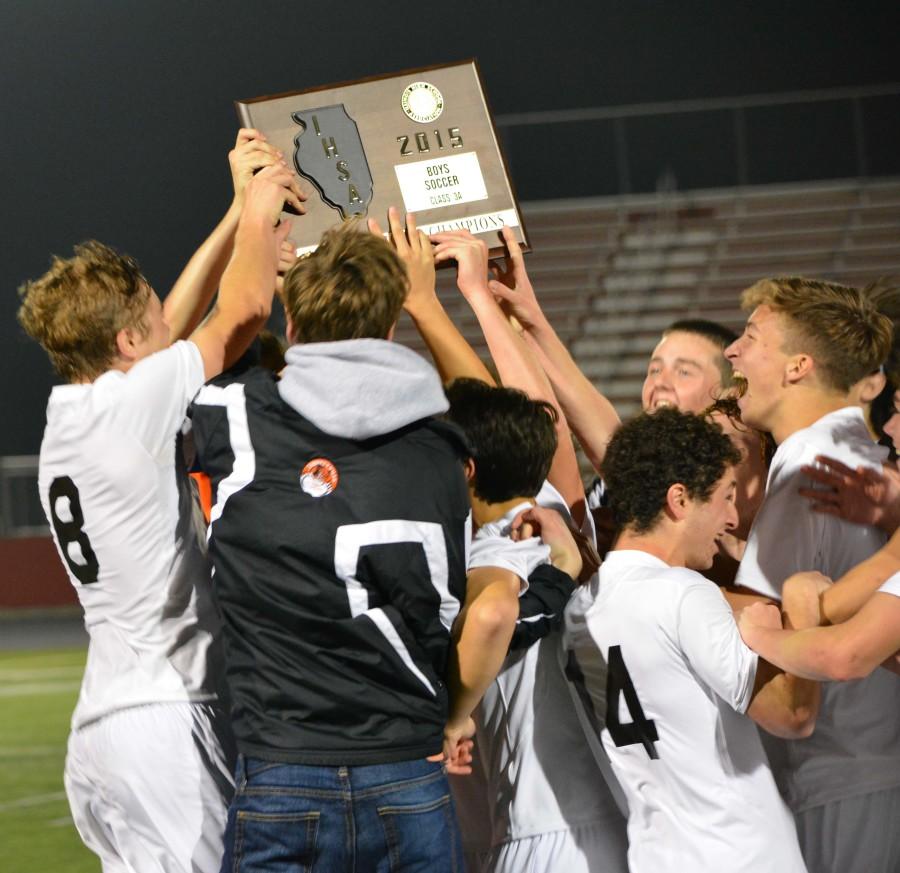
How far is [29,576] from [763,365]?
13976 millimetres

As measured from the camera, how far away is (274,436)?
Result: 2146 mm

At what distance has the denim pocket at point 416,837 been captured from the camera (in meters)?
2.11

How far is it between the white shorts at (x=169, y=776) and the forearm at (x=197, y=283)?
35.4 inches

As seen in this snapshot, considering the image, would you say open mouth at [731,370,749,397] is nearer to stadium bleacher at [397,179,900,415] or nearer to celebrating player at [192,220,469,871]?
celebrating player at [192,220,469,871]

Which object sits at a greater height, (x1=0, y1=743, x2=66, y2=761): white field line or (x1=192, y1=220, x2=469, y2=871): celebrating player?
(x1=192, y1=220, x2=469, y2=871): celebrating player

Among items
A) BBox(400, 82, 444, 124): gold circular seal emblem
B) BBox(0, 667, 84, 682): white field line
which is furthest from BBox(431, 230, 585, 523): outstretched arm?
BBox(0, 667, 84, 682): white field line

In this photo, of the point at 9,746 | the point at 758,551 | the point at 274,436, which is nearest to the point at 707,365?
the point at 758,551

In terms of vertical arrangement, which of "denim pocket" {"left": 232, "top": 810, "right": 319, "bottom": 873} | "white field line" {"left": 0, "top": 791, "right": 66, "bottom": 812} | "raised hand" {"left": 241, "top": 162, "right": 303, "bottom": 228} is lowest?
"white field line" {"left": 0, "top": 791, "right": 66, "bottom": 812}

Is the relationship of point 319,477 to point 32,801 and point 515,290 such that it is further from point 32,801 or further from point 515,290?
point 32,801

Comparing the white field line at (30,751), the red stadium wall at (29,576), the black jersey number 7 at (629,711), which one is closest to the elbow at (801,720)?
the black jersey number 7 at (629,711)

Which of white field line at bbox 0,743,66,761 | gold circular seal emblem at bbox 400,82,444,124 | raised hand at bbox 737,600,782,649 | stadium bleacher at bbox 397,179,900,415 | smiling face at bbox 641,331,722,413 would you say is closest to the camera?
raised hand at bbox 737,600,782,649

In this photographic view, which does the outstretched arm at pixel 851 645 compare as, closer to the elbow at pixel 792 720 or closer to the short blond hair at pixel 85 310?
the elbow at pixel 792 720

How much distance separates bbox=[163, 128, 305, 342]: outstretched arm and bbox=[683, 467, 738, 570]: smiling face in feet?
3.69

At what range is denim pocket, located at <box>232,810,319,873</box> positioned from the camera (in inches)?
81.7
